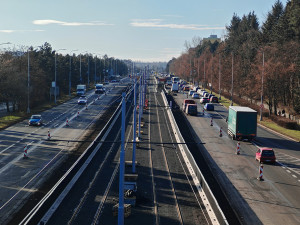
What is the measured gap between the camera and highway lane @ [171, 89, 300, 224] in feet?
75.8

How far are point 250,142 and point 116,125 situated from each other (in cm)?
1818

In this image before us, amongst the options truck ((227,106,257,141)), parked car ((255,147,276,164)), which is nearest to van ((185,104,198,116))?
truck ((227,106,257,141))

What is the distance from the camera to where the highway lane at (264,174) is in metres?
23.1

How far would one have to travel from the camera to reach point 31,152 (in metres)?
36.9

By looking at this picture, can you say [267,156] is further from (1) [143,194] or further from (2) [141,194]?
(2) [141,194]

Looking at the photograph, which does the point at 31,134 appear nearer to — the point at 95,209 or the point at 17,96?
the point at 17,96

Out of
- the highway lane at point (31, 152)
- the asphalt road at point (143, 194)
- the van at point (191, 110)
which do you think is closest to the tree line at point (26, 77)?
the highway lane at point (31, 152)

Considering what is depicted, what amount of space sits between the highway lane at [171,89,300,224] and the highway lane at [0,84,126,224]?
1338 cm

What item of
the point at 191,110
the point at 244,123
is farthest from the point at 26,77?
the point at 244,123

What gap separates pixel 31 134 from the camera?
152 ft

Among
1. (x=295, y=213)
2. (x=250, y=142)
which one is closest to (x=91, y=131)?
(x=250, y=142)

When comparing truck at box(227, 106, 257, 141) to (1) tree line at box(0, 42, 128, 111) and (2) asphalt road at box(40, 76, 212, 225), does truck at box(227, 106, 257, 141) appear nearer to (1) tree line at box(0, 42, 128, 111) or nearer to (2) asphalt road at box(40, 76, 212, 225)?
(2) asphalt road at box(40, 76, 212, 225)

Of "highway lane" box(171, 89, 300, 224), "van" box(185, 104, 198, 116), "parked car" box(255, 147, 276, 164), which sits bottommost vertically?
"highway lane" box(171, 89, 300, 224)

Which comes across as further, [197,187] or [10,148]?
[10,148]
